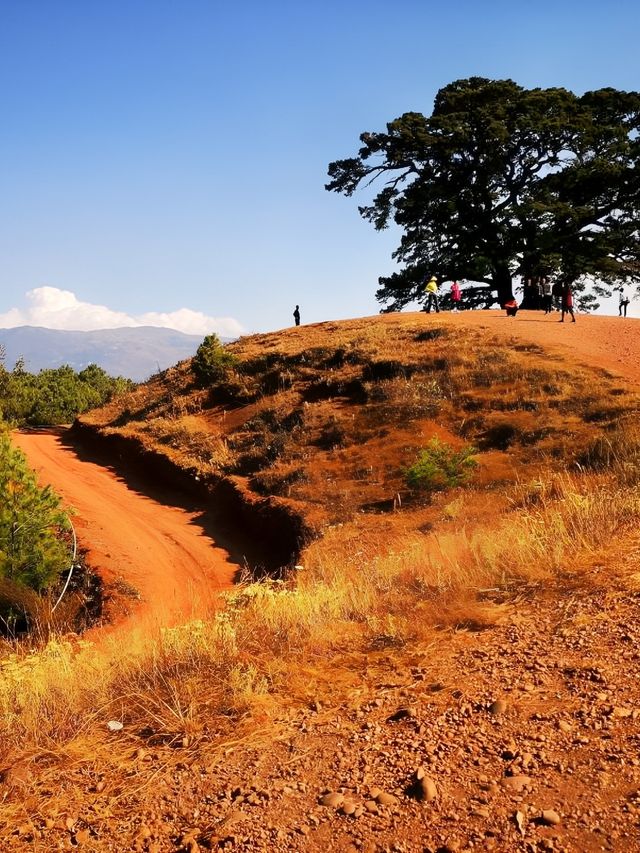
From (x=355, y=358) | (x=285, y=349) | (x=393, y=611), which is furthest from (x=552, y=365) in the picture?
(x=393, y=611)

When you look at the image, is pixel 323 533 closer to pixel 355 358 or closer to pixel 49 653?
pixel 49 653

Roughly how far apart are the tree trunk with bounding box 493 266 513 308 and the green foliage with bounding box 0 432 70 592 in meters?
28.7

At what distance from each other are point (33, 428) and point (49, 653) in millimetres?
26730

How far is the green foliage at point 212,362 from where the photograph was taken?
27094 mm

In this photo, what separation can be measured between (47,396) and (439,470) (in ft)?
85.9

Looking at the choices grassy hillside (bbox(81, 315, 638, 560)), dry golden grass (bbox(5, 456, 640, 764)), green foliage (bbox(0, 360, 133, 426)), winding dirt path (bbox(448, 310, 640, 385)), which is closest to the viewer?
dry golden grass (bbox(5, 456, 640, 764))

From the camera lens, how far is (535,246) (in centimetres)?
3312

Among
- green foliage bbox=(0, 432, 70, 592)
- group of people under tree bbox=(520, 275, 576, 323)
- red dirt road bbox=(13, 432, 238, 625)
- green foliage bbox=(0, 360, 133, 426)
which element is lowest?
red dirt road bbox=(13, 432, 238, 625)

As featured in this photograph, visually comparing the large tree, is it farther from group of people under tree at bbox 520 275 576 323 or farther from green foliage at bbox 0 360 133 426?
green foliage at bbox 0 360 133 426

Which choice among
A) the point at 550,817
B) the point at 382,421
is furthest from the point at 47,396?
the point at 550,817

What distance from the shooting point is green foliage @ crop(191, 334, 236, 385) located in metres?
27.1

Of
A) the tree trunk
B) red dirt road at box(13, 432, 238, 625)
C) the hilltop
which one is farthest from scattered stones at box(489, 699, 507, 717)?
the tree trunk

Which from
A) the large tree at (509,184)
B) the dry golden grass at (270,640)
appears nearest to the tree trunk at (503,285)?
the large tree at (509,184)

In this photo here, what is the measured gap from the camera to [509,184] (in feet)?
113
